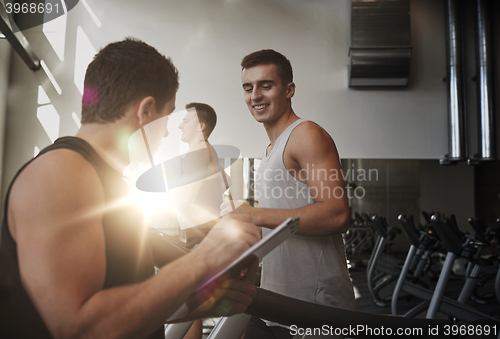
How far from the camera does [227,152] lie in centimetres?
402

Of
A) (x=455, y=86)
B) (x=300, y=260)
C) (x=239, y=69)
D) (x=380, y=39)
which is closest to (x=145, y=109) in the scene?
(x=300, y=260)

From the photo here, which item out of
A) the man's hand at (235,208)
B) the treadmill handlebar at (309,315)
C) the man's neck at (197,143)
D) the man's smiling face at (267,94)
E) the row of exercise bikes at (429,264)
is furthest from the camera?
the row of exercise bikes at (429,264)

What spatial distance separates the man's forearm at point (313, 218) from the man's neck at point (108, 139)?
0.55 metres

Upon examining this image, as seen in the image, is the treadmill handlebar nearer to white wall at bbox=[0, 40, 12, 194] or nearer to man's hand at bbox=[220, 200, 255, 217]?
man's hand at bbox=[220, 200, 255, 217]

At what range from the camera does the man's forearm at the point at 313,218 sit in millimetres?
1111

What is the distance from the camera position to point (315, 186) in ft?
3.85

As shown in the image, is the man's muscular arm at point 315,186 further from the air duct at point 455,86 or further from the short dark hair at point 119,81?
the air duct at point 455,86

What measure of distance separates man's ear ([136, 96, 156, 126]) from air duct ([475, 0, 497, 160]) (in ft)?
13.3

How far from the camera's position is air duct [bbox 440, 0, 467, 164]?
12.4 ft

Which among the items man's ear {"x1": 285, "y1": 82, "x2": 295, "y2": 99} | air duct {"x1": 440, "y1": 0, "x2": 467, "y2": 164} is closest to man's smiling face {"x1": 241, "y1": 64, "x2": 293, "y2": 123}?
man's ear {"x1": 285, "y1": 82, "x2": 295, "y2": 99}

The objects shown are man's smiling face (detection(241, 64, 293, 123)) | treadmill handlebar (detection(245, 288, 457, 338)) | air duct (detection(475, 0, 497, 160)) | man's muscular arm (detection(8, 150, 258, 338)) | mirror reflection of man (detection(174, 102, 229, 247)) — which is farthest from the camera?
air duct (detection(475, 0, 497, 160))

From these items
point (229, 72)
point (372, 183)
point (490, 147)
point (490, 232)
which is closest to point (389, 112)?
point (372, 183)

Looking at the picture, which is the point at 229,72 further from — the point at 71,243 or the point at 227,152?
the point at 71,243

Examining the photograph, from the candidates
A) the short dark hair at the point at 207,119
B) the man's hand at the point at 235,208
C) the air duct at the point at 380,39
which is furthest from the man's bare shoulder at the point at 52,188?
the air duct at the point at 380,39
